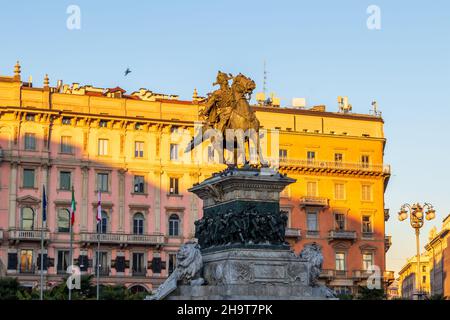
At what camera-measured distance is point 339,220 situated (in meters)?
89.0

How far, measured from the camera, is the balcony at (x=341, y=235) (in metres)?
87.3

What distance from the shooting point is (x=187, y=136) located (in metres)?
83.0

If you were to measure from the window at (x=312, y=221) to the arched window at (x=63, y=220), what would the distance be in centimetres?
2108

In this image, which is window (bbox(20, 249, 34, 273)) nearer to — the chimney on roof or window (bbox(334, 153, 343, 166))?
the chimney on roof

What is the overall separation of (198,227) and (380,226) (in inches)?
2354

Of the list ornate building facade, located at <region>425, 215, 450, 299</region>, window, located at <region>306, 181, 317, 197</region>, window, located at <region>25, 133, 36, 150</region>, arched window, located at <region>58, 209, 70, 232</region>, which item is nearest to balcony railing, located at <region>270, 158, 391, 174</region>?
window, located at <region>306, 181, 317, 197</region>

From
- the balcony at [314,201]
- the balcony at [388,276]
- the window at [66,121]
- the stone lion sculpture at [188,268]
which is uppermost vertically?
the window at [66,121]

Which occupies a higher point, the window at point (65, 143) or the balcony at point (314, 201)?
the window at point (65, 143)

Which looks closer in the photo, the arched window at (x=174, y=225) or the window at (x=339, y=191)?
the arched window at (x=174, y=225)

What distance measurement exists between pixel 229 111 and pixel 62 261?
48.6 meters

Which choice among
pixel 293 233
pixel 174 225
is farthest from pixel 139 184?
pixel 293 233

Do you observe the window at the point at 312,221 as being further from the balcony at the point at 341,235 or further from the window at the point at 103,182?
the window at the point at 103,182

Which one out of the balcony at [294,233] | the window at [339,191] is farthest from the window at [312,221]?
the window at [339,191]
